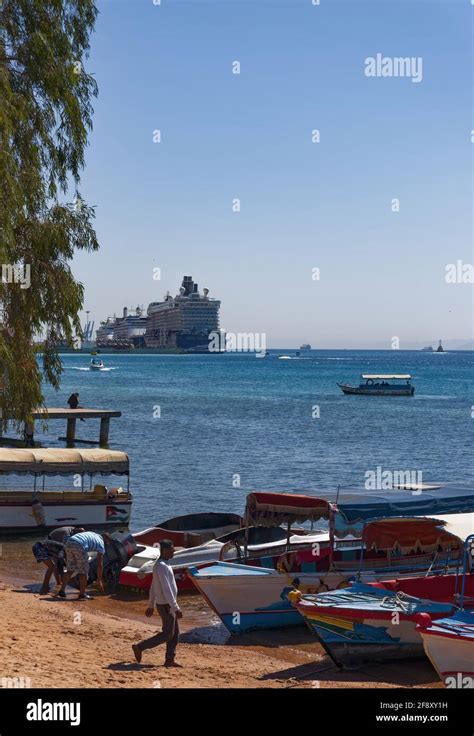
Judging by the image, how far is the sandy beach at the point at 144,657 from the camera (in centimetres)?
1125

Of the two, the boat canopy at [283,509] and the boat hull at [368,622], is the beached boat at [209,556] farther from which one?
the boat hull at [368,622]

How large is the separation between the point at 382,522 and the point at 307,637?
7.73 ft

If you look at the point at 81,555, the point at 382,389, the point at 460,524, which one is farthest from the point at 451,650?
the point at 382,389

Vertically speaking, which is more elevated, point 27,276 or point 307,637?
point 27,276

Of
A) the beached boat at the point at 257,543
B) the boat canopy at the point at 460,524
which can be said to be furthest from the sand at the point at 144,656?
the boat canopy at the point at 460,524

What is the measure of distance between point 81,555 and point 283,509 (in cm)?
378

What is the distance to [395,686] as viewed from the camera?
42.2ft

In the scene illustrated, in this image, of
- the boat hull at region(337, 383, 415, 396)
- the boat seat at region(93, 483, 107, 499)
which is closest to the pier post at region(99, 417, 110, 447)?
the boat seat at region(93, 483, 107, 499)

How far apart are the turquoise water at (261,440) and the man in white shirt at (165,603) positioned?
1444 cm

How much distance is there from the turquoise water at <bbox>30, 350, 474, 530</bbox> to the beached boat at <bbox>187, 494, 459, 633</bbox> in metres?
10.9

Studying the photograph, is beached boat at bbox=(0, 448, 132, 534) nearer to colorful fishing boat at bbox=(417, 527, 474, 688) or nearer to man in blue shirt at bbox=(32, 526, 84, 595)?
man in blue shirt at bbox=(32, 526, 84, 595)

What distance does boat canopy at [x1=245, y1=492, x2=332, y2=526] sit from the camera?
1669 centimetres
